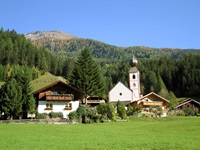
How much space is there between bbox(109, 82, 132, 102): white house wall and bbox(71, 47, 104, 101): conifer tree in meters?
15.6

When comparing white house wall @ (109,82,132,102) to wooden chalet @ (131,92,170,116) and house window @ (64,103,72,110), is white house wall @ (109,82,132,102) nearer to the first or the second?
wooden chalet @ (131,92,170,116)

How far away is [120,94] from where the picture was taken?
68.2 meters

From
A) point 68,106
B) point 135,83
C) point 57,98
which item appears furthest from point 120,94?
point 57,98

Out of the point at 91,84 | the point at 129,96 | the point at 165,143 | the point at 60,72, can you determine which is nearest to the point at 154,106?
the point at 129,96

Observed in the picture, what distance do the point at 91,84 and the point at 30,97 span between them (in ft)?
43.1

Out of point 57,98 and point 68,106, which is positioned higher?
point 57,98

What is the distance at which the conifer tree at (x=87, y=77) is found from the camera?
5159 cm

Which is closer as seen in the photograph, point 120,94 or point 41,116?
point 41,116

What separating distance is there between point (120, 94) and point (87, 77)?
18.5 m

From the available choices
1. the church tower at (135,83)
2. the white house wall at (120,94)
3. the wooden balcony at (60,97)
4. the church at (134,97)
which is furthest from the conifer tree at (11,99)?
the church tower at (135,83)

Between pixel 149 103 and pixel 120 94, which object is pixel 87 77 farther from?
pixel 120 94

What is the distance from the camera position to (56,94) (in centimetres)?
4603

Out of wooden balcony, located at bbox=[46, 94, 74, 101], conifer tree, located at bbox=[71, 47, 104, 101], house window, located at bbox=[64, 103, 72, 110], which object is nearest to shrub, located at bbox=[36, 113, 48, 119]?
wooden balcony, located at bbox=[46, 94, 74, 101]

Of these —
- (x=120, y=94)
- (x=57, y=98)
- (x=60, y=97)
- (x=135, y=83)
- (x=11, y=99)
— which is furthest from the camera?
(x=135, y=83)
